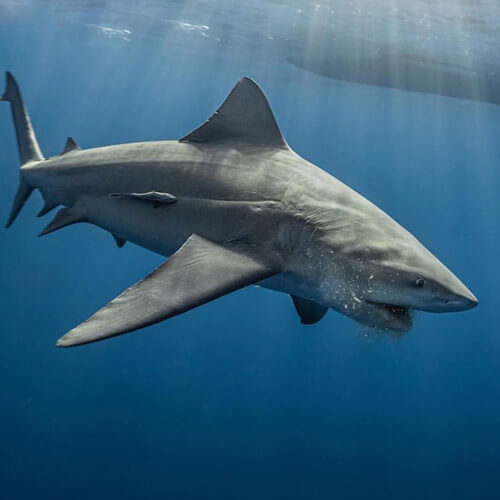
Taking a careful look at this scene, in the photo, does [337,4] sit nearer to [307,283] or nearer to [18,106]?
[18,106]

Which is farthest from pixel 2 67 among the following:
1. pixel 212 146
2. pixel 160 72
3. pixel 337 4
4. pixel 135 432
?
pixel 212 146

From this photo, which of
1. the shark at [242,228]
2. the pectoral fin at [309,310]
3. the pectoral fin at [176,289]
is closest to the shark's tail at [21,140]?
the shark at [242,228]

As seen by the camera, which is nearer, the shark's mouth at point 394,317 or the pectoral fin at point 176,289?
the pectoral fin at point 176,289

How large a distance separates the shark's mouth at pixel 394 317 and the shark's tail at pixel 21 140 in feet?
17.3

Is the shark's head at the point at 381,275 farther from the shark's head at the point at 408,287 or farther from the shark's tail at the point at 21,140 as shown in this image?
the shark's tail at the point at 21,140

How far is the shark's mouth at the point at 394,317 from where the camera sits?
3.29 metres

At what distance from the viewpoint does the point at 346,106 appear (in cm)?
4112

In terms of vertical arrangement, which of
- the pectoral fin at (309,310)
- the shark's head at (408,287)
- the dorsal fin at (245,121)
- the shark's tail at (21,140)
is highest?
the dorsal fin at (245,121)

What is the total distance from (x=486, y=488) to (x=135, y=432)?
12999mm

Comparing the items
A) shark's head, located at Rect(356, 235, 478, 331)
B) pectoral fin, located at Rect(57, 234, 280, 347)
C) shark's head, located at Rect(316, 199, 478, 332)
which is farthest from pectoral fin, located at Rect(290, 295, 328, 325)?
shark's head, located at Rect(356, 235, 478, 331)

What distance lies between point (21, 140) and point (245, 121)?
3949mm

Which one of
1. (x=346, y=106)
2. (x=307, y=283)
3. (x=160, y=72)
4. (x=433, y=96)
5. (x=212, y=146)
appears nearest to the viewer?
(x=307, y=283)

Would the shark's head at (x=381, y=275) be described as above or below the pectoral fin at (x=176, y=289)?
above

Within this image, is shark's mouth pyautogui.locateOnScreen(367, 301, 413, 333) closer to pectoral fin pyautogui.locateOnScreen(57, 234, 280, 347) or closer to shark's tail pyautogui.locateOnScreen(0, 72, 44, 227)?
pectoral fin pyautogui.locateOnScreen(57, 234, 280, 347)
